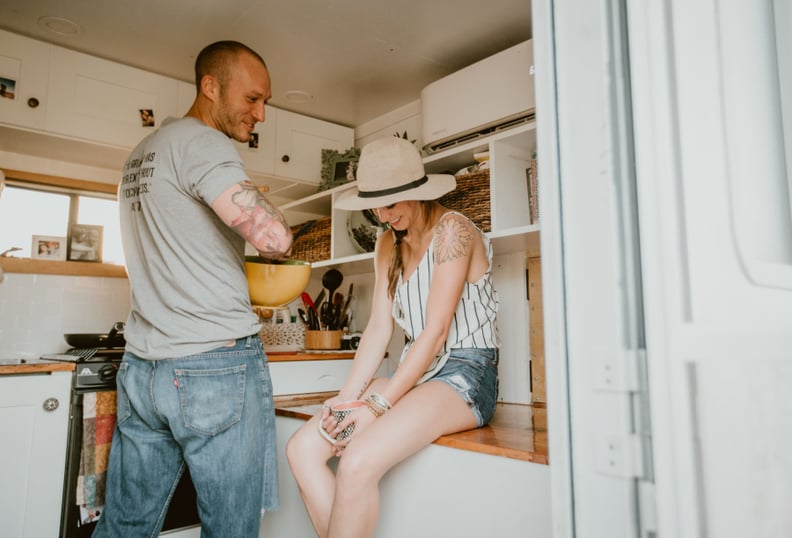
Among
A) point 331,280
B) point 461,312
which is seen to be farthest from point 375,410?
point 331,280

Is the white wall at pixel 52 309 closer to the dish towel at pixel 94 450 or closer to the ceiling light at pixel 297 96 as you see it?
the dish towel at pixel 94 450

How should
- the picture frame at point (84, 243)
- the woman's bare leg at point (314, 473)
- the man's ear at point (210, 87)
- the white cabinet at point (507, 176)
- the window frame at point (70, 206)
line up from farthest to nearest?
1. the picture frame at point (84, 243)
2. the window frame at point (70, 206)
3. the white cabinet at point (507, 176)
4. the man's ear at point (210, 87)
5. the woman's bare leg at point (314, 473)

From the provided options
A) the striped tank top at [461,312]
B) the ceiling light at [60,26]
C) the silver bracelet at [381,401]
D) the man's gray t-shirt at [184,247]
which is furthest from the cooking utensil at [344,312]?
the ceiling light at [60,26]

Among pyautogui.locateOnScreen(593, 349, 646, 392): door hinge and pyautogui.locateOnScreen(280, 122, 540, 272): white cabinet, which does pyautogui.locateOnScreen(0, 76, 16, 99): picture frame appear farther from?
pyautogui.locateOnScreen(593, 349, 646, 392): door hinge

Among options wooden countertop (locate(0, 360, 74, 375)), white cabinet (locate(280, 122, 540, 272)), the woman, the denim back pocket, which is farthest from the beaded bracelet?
wooden countertop (locate(0, 360, 74, 375))

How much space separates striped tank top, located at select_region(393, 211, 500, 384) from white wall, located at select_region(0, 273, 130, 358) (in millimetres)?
1528

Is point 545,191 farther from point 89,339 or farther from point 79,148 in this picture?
point 79,148

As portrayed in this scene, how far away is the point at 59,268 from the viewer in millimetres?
2408

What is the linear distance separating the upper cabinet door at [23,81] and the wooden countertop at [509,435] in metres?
1.48

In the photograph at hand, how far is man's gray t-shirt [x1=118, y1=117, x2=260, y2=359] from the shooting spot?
1273 millimetres

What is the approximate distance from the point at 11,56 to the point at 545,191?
2.31 m

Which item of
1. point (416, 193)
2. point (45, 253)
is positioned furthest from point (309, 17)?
point (45, 253)

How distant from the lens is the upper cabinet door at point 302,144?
9.12ft

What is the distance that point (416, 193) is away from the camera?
1668mm
